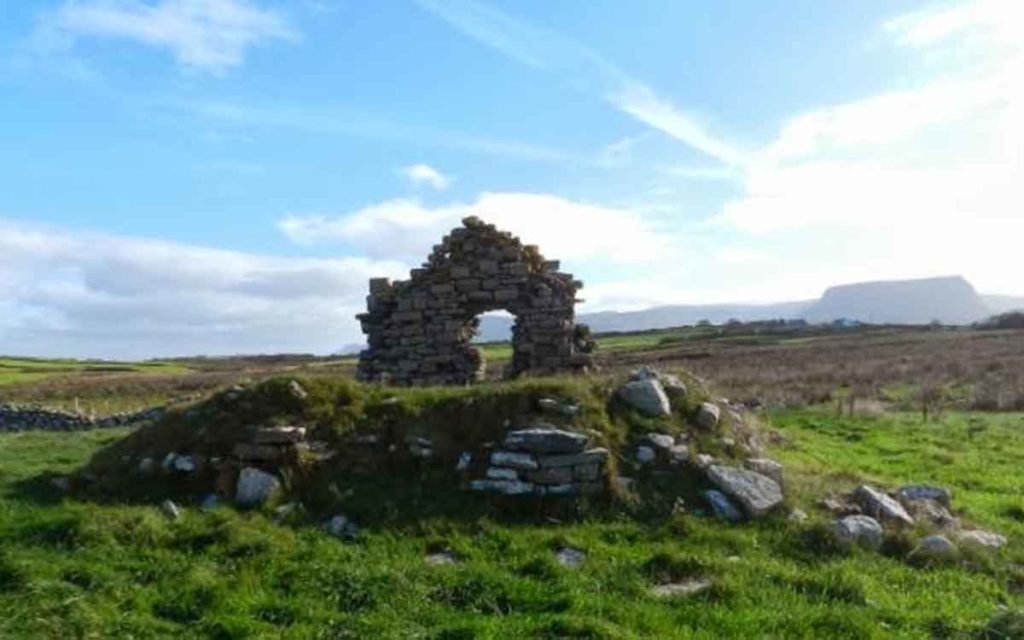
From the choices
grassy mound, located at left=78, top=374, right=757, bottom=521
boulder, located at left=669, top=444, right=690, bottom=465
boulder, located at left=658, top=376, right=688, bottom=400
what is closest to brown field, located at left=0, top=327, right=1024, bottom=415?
boulder, located at left=658, top=376, right=688, bottom=400

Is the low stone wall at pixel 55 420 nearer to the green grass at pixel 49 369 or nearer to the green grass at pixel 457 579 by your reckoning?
the green grass at pixel 457 579

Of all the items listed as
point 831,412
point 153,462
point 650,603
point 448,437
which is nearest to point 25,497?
point 153,462

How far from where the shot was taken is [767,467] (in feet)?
42.5

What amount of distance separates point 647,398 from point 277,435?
17.0ft

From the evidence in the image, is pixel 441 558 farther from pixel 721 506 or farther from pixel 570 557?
pixel 721 506

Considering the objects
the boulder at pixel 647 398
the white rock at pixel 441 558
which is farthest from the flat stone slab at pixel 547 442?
the white rock at pixel 441 558

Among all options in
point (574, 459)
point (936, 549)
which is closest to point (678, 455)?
point (574, 459)

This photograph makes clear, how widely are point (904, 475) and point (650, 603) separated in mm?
9515

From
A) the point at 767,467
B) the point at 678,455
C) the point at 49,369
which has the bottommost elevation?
the point at 767,467

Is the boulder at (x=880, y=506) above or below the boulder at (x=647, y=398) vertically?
below

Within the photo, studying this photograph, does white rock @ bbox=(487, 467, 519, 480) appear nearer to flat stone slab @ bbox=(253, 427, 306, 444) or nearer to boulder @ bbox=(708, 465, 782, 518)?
boulder @ bbox=(708, 465, 782, 518)

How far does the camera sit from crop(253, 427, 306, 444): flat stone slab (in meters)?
12.8

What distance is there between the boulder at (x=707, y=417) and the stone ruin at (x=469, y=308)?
20.6ft

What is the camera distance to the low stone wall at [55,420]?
85.0 feet
